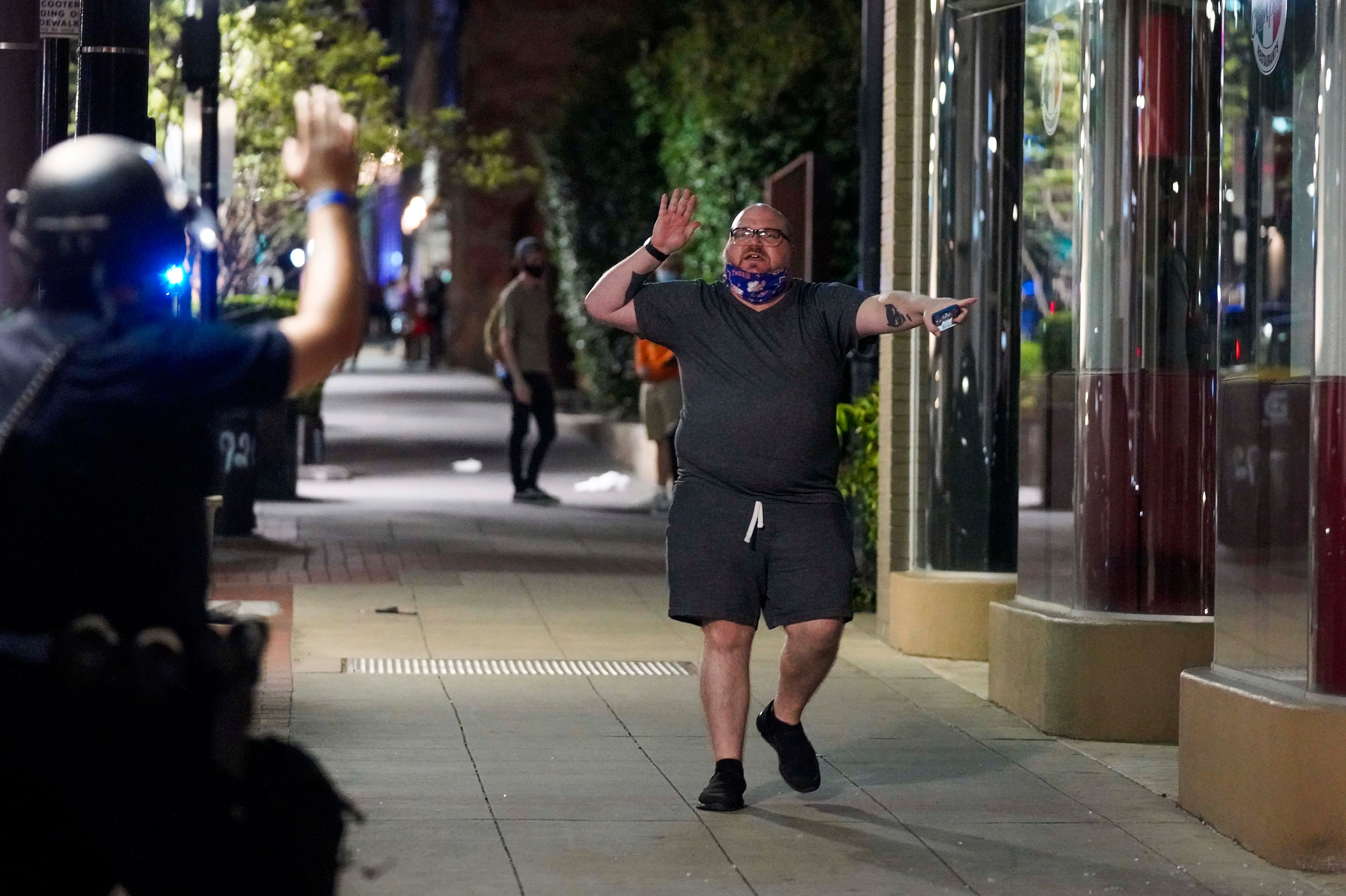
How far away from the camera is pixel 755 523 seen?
6.72 metres

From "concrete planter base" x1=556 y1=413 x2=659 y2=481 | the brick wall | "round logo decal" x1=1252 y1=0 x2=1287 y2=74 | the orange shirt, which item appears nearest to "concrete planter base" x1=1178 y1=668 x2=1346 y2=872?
"round logo decal" x1=1252 y1=0 x2=1287 y2=74

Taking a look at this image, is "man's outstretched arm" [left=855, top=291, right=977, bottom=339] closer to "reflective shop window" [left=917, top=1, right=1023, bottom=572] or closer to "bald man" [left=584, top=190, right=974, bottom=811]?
"bald man" [left=584, top=190, right=974, bottom=811]

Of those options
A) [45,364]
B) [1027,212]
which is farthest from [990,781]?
[45,364]

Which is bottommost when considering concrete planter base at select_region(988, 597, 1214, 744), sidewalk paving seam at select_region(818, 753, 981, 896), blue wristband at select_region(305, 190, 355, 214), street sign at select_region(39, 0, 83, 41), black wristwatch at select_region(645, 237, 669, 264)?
sidewalk paving seam at select_region(818, 753, 981, 896)

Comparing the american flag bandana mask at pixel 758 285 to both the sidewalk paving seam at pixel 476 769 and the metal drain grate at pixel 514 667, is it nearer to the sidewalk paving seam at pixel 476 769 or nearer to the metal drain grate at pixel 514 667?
the sidewalk paving seam at pixel 476 769

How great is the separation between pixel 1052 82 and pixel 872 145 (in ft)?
7.59

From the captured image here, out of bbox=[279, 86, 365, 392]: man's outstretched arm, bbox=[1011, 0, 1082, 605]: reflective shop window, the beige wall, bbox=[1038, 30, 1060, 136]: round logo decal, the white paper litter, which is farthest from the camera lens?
the white paper litter

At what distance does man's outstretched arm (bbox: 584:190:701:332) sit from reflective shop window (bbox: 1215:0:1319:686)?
66.1 inches

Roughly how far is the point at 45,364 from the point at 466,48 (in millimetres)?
38707

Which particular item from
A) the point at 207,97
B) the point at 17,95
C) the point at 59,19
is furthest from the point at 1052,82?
the point at 207,97

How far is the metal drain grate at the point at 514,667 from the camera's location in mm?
9398

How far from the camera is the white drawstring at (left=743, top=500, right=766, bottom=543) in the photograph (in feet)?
22.0

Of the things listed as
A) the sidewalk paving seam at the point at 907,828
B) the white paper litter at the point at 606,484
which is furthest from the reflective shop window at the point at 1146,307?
the white paper litter at the point at 606,484

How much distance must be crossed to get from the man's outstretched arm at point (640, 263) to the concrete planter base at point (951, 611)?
355cm
